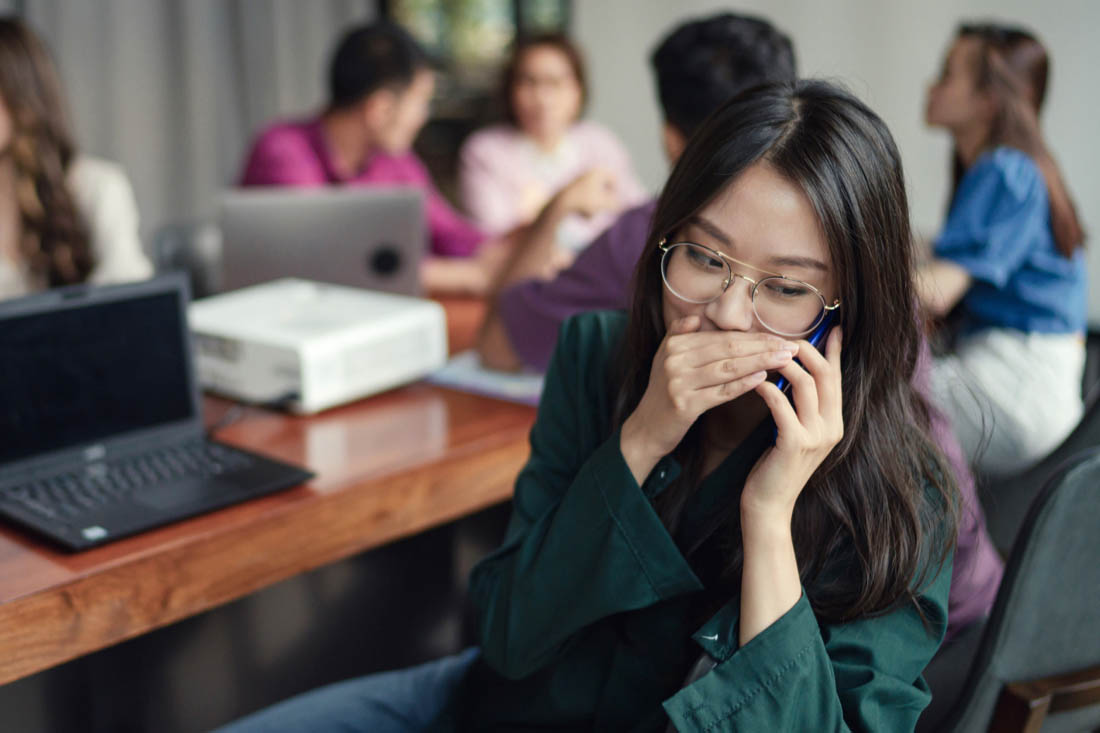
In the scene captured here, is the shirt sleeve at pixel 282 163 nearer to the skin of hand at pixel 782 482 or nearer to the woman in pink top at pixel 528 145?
the woman in pink top at pixel 528 145

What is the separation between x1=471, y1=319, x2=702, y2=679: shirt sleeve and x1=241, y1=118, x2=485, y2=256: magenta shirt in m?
1.76

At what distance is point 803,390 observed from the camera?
905 mm

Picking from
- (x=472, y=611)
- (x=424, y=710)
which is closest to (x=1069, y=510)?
(x=424, y=710)

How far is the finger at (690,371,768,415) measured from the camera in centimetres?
92

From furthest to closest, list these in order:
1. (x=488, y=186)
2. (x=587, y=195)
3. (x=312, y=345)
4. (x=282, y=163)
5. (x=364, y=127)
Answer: (x=488, y=186) → (x=364, y=127) → (x=282, y=163) → (x=587, y=195) → (x=312, y=345)

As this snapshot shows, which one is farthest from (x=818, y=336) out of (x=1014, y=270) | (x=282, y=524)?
(x=1014, y=270)

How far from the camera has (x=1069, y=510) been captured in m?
0.95

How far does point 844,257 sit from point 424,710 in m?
0.77

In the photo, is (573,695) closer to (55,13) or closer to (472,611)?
(472,611)

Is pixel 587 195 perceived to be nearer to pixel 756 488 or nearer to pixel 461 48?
pixel 756 488

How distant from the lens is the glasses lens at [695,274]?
37.8 inches

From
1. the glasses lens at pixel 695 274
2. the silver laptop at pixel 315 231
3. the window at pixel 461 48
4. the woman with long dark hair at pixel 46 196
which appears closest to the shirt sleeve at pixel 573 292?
the silver laptop at pixel 315 231

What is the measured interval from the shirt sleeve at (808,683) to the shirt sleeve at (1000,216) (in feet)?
4.67

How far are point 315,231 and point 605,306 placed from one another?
72cm
